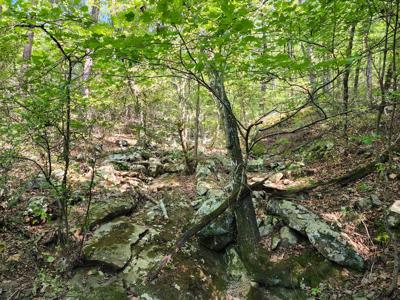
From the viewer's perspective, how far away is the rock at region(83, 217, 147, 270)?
4.69 meters

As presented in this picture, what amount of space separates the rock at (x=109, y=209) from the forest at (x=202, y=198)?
4cm

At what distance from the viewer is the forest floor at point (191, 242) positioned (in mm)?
4199

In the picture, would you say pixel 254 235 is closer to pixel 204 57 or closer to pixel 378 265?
pixel 378 265

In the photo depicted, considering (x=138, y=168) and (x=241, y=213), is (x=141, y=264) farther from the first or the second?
(x=138, y=168)

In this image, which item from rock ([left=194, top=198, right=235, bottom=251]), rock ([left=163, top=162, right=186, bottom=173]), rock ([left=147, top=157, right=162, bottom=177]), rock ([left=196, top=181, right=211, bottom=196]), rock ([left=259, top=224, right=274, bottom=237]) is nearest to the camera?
rock ([left=194, top=198, right=235, bottom=251])

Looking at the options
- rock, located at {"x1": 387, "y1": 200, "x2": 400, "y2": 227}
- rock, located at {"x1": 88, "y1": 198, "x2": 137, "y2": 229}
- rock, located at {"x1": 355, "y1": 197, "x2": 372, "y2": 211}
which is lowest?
rock, located at {"x1": 387, "y1": 200, "x2": 400, "y2": 227}

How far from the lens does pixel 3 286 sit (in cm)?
410

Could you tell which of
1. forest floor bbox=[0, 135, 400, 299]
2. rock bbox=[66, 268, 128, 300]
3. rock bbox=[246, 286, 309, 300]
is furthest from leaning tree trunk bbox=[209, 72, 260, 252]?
rock bbox=[66, 268, 128, 300]

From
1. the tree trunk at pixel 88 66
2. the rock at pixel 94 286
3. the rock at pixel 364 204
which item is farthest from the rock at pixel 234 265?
the tree trunk at pixel 88 66

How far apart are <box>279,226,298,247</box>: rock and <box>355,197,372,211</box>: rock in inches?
54.6

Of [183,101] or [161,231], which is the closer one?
[161,231]

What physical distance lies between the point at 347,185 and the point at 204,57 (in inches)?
198

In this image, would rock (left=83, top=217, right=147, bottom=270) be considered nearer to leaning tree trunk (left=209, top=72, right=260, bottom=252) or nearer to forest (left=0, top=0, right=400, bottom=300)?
forest (left=0, top=0, right=400, bottom=300)

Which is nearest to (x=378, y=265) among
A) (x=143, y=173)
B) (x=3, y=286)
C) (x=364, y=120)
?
(x=364, y=120)
